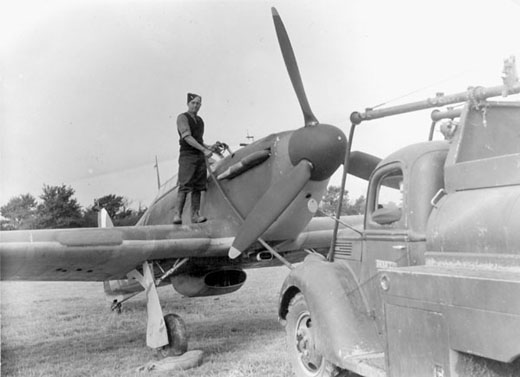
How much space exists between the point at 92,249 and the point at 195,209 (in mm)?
1638

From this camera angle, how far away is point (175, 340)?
6.32 m

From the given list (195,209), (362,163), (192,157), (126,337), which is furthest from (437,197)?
(126,337)

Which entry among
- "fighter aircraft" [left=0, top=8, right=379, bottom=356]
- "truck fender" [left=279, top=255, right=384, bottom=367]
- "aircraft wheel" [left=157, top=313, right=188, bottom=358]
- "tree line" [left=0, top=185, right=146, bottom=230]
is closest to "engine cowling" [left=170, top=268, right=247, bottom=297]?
"fighter aircraft" [left=0, top=8, right=379, bottom=356]

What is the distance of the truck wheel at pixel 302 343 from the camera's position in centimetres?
427

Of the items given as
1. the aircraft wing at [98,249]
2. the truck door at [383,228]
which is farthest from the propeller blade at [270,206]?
the truck door at [383,228]

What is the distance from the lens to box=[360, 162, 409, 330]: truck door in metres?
3.68

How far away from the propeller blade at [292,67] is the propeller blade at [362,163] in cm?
105

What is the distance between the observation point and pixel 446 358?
8.29 ft

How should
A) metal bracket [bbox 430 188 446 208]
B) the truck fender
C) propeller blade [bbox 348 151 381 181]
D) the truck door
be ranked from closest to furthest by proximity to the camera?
1. metal bracket [bbox 430 188 446 208]
2. the truck door
3. the truck fender
4. propeller blade [bbox 348 151 381 181]

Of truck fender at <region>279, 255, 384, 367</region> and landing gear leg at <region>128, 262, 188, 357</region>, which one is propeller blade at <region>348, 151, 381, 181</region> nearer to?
truck fender at <region>279, 255, 384, 367</region>

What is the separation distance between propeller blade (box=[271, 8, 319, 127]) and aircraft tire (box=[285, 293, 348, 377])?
2523 mm

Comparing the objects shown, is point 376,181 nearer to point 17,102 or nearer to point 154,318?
point 17,102

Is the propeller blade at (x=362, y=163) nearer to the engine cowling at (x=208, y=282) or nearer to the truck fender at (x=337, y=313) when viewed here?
the truck fender at (x=337, y=313)

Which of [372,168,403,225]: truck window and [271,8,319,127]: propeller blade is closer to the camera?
[372,168,403,225]: truck window
